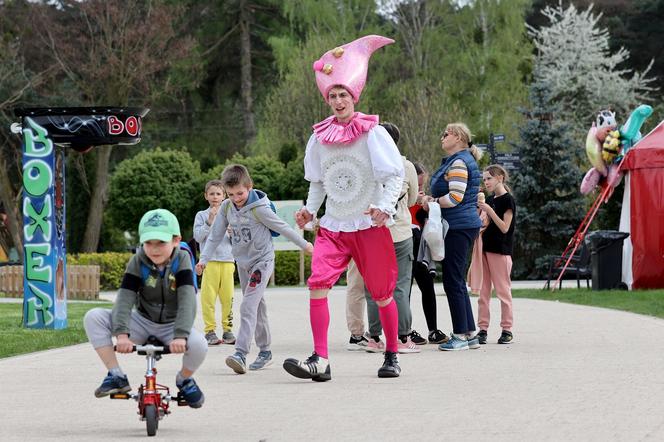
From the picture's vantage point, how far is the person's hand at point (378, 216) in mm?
9836

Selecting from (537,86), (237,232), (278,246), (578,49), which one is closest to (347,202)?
(237,232)

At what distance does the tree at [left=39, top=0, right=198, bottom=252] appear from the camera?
159 feet

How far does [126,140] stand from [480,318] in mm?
4776

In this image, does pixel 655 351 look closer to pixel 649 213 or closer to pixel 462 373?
pixel 462 373

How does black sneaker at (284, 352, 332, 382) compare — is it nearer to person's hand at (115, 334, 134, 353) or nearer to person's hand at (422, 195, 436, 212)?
person's hand at (115, 334, 134, 353)

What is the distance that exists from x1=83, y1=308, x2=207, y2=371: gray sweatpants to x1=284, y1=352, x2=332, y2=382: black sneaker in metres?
2.00

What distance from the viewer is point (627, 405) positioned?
8.43m

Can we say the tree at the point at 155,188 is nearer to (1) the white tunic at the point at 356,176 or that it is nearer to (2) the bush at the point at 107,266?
(2) the bush at the point at 107,266

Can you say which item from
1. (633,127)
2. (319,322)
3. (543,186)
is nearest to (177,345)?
(319,322)

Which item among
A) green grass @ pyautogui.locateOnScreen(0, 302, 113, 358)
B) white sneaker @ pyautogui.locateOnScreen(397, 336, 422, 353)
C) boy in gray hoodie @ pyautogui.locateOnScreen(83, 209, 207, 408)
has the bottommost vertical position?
green grass @ pyautogui.locateOnScreen(0, 302, 113, 358)

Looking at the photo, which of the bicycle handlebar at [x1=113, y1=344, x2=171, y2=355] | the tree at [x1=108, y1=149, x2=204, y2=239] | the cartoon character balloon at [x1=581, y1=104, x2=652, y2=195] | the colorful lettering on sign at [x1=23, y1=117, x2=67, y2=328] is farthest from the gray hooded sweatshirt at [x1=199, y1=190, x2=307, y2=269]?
the tree at [x1=108, y1=149, x2=204, y2=239]

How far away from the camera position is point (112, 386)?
7.58 m

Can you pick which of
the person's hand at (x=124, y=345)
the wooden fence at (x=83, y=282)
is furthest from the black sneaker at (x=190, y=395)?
the wooden fence at (x=83, y=282)

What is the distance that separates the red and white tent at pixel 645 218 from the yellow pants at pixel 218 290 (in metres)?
12.0
